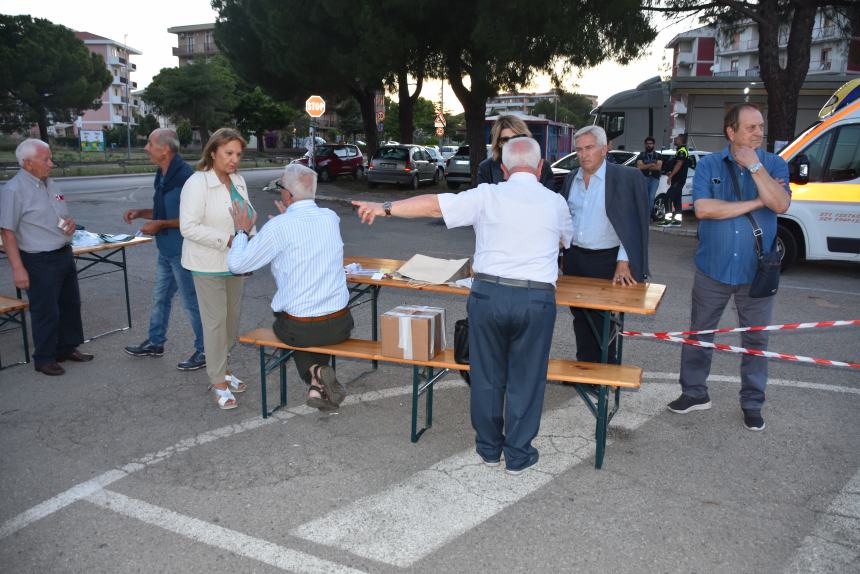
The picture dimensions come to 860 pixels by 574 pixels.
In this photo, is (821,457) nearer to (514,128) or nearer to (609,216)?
(609,216)

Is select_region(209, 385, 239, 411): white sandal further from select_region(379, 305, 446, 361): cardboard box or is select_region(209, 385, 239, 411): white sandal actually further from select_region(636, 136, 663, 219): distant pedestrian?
select_region(636, 136, 663, 219): distant pedestrian

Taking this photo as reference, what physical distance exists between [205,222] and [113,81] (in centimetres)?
9663

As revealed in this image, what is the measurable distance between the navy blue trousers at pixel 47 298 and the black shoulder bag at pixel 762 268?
5141mm

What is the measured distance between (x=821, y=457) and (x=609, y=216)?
6.55 feet

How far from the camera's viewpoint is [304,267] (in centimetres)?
446

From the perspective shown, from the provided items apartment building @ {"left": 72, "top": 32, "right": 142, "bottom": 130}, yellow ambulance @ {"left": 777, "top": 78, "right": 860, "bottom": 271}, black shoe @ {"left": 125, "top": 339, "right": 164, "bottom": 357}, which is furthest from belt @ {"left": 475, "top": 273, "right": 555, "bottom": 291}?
apartment building @ {"left": 72, "top": 32, "right": 142, "bottom": 130}

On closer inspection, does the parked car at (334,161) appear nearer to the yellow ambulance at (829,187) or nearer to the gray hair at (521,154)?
the yellow ambulance at (829,187)

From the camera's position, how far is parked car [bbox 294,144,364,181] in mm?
28219

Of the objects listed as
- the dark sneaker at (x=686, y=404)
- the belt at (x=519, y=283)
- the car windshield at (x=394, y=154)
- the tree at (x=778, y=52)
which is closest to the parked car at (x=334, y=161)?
the car windshield at (x=394, y=154)

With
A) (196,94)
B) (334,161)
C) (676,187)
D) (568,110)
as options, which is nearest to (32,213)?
(676,187)

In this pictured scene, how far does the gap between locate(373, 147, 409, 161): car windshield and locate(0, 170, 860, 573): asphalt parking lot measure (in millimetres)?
19094

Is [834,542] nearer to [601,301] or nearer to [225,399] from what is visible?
[601,301]

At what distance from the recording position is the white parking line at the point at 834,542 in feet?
10.6

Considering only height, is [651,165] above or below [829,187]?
above
